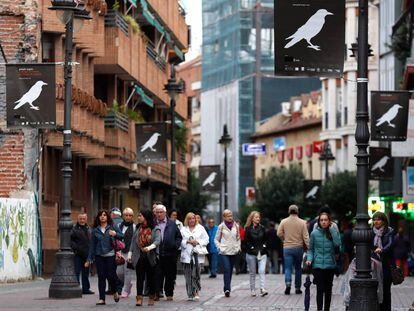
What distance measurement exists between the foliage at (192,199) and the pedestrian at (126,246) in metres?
59.8

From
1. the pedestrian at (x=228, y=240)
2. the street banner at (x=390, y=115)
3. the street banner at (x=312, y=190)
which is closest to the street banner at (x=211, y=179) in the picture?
the street banner at (x=312, y=190)

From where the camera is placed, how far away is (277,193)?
3976 inches

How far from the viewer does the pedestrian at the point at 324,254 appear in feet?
78.8

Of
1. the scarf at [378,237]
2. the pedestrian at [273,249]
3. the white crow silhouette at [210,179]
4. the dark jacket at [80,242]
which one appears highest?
the white crow silhouette at [210,179]

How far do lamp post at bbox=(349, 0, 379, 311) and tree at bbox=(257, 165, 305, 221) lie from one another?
78309 millimetres

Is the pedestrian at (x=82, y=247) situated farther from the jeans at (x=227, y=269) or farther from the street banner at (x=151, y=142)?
the street banner at (x=151, y=142)

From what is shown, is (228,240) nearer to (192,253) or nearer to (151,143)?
(192,253)

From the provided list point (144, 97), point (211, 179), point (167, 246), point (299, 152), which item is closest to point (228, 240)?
point (167, 246)

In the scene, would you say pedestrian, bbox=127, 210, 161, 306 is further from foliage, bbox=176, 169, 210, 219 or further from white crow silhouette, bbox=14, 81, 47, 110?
foliage, bbox=176, 169, 210, 219

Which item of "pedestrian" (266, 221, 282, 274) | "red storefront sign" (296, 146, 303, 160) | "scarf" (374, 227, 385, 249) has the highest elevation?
"red storefront sign" (296, 146, 303, 160)

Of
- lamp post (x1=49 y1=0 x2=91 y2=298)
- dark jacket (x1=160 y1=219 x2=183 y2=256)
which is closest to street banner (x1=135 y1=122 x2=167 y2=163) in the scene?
lamp post (x1=49 y1=0 x2=91 y2=298)

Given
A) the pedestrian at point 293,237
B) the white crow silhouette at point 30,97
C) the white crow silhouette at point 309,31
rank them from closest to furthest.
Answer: the white crow silhouette at point 309,31, the white crow silhouette at point 30,97, the pedestrian at point 293,237

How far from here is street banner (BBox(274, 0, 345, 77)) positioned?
20500 mm

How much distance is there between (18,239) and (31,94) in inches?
322
